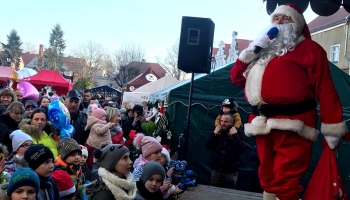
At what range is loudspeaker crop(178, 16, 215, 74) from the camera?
6.65 m

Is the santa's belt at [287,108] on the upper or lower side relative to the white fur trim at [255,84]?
lower

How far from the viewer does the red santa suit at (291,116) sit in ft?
9.32

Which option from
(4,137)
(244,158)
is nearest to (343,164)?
(244,158)

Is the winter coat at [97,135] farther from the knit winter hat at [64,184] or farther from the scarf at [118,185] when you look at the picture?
the scarf at [118,185]

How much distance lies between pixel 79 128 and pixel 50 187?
2.46 metres

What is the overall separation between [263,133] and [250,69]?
0.55 meters

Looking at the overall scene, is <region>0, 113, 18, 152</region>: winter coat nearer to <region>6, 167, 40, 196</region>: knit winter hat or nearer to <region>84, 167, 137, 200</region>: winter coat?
<region>84, 167, 137, 200</region>: winter coat

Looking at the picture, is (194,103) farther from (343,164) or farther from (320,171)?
(320,171)

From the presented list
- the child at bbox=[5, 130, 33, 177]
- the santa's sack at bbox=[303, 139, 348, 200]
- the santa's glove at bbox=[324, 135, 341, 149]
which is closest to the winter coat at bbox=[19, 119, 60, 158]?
the child at bbox=[5, 130, 33, 177]

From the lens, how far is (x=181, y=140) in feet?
25.2

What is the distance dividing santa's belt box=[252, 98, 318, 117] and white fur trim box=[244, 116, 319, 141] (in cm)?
6

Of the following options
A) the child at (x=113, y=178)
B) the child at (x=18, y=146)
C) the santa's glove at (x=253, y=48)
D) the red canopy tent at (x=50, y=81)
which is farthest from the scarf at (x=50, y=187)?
the red canopy tent at (x=50, y=81)

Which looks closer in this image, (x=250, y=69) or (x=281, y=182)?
(x=281, y=182)

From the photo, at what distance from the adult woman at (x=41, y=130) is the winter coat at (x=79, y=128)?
0.77 m
